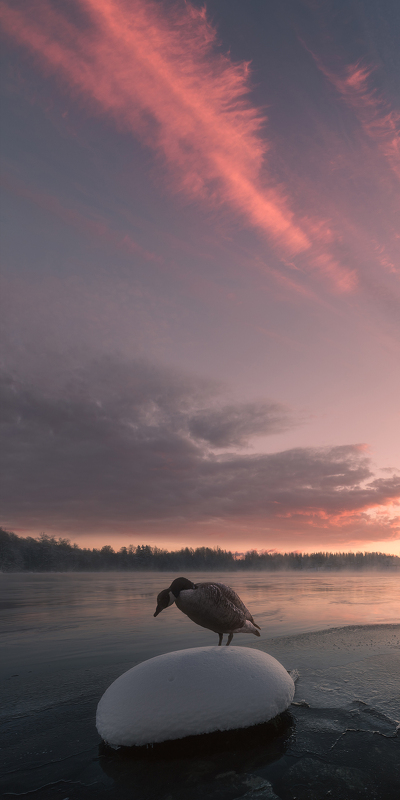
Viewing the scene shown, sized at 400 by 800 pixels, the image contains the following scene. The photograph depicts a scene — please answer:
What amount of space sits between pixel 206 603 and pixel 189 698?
1220mm

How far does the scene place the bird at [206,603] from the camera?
5.94m

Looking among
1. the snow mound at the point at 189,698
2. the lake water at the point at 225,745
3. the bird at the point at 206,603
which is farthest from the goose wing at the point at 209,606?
the lake water at the point at 225,745

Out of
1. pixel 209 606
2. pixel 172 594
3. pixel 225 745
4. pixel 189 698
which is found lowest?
pixel 225 745

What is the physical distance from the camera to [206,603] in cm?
592

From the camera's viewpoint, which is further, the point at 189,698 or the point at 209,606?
the point at 209,606

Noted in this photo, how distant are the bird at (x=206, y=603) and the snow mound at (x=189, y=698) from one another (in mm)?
512

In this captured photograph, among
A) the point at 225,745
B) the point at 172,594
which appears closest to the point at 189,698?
the point at 225,745

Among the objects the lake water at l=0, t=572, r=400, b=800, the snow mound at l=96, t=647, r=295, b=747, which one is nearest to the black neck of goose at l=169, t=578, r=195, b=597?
the snow mound at l=96, t=647, r=295, b=747

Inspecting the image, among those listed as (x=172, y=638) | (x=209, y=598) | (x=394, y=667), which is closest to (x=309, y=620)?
(x=172, y=638)

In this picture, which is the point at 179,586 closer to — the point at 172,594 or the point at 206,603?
the point at 172,594

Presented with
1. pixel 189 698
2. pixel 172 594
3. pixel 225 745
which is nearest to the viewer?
pixel 225 745

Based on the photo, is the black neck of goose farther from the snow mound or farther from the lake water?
the lake water

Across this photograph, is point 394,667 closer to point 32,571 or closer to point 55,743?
point 55,743

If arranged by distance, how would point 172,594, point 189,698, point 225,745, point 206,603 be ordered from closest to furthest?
point 225,745 < point 189,698 < point 206,603 < point 172,594
